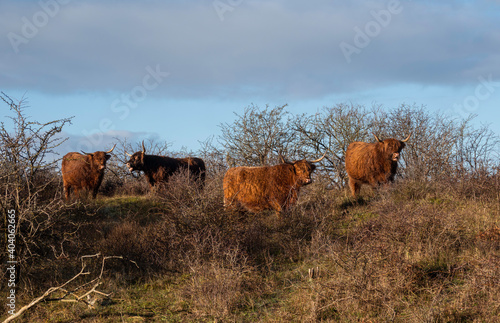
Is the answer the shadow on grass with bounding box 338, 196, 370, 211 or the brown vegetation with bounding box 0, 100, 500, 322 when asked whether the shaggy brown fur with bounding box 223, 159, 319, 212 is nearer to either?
the brown vegetation with bounding box 0, 100, 500, 322

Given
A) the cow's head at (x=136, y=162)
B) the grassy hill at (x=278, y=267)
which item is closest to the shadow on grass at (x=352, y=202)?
the grassy hill at (x=278, y=267)

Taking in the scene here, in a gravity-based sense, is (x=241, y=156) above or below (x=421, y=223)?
above

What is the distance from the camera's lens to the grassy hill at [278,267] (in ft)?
18.2

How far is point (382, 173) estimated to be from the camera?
42.3 ft

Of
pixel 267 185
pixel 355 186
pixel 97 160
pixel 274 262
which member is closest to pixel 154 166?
pixel 97 160

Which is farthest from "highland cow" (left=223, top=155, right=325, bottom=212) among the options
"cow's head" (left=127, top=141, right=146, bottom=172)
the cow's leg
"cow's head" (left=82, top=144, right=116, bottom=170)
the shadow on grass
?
"cow's head" (left=82, top=144, right=116, bottom=170)

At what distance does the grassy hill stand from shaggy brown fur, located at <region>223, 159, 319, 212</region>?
0.43 metres

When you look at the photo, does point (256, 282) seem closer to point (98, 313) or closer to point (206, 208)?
point (206, 208)

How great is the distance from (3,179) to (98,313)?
2591 mm

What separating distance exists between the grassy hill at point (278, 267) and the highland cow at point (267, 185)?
42cm

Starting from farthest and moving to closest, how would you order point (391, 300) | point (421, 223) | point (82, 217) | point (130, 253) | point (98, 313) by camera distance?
point (82, 217), point (130, 253), point (421, 223), point (98, 313), point (391, 300)

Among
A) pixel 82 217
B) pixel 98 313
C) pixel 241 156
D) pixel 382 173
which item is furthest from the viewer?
pixel 241 156

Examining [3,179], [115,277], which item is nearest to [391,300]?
[115,277]

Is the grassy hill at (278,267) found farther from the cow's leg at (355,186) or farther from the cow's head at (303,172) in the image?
the cow's leg at (355,186)
